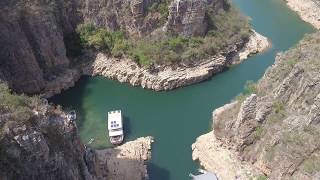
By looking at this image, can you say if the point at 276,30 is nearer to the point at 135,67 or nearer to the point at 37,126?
the point at 135,67

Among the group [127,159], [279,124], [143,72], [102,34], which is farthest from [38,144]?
[102,34]

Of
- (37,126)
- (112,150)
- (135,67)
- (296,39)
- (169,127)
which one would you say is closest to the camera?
(37,126)

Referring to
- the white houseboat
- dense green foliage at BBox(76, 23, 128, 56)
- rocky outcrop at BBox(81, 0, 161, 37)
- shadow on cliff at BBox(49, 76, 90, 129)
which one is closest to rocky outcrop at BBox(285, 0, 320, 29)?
rocky outcrop at BBox(81, 0, 161, 37)

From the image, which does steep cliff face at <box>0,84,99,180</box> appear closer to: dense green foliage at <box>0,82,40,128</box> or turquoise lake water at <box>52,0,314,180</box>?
dense green foliage at <box>0,82,40,128</box>

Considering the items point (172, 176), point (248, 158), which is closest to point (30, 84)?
point (172, 176)

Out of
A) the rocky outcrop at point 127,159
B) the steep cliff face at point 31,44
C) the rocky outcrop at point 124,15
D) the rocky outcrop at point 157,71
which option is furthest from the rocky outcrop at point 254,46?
the steep cliff face at point 31,44

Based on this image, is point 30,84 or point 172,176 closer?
point 172,176
